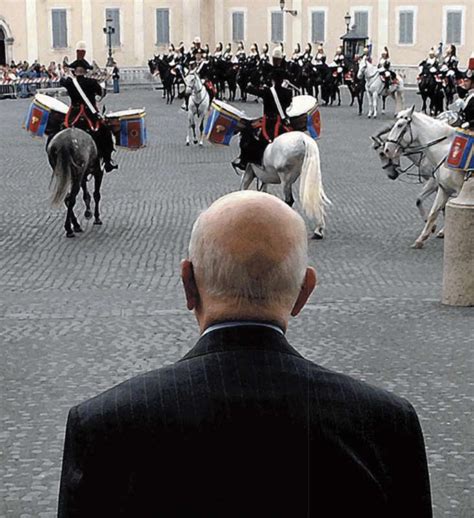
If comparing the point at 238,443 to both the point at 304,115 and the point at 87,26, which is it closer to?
the point at 304,115

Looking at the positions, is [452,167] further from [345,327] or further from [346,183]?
[346,183]

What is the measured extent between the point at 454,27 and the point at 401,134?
43.5 metres

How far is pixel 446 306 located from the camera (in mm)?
10070

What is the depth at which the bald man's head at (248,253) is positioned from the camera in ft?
8.21

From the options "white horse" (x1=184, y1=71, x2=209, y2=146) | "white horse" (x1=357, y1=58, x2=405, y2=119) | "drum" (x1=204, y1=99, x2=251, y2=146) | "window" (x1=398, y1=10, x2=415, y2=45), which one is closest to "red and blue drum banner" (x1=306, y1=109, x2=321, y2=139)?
"drum" (x1=204, y1=99, x2=251, y2=146)

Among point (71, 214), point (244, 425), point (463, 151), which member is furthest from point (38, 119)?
point (244, 425)

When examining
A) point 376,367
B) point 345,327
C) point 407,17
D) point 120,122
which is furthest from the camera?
point 407,17

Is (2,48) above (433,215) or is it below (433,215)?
below

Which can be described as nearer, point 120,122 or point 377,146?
point 377,146

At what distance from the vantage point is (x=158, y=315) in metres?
9.57

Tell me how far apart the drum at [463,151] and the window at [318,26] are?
Answer: 47.2 meters

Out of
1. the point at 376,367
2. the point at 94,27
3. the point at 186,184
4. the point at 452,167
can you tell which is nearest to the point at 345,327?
the point at 376,367

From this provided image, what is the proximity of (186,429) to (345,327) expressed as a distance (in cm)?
673

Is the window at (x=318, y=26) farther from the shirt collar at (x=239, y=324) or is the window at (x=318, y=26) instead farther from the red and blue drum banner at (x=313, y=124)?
the shirt collar at (x=239, y=324)
